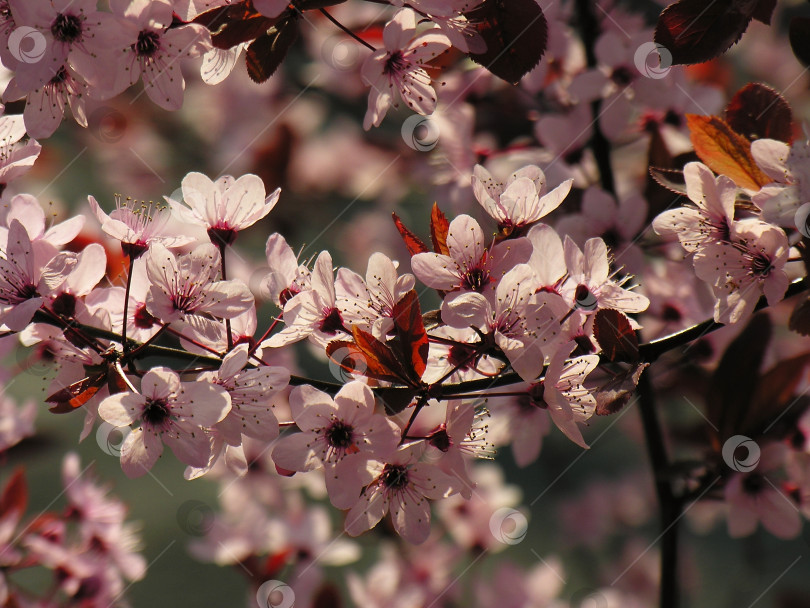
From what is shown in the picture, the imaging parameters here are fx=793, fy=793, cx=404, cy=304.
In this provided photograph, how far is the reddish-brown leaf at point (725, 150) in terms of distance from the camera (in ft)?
2.77

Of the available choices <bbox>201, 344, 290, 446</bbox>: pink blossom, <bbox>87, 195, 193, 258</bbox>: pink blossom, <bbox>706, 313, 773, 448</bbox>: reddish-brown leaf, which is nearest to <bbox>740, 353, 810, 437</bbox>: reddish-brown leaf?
<bbox>706, 313, 773, 448</bbox>: reddish-brown leaf

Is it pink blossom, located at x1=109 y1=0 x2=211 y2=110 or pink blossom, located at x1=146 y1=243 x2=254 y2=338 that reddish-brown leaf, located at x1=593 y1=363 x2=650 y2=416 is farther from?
pink blossom, located at x1=109 y1=0 x2=211 y2=110

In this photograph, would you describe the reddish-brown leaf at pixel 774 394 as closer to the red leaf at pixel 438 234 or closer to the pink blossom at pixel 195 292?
the red leaf at pixel 438 234

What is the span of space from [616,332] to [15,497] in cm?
107

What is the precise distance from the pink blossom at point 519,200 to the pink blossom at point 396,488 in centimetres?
25

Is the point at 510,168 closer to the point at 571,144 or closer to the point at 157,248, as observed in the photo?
the point at 571,144

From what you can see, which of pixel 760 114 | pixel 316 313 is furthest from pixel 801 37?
pixel 316 313

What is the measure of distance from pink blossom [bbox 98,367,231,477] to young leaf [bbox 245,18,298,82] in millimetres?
337

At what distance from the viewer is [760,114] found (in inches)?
36.5

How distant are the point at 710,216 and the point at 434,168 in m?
0.85

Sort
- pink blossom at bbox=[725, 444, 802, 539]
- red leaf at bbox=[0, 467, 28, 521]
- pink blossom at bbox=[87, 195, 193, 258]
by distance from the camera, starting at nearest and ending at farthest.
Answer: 1. pink blossom at bbox=[87, 195, 193, 258]
2. pink blossom at bbox=[725, 444, 802, 539]
3. red leaf at bbox=[0, 467, 28, 521]

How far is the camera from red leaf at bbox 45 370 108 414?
774mm

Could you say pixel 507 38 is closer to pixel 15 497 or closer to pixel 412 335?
pixel 412 335

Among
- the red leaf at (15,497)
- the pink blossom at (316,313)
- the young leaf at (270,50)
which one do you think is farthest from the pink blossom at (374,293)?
the red leaf at (15,497)
